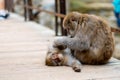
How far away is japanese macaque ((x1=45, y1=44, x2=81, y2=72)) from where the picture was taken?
4.25 meters

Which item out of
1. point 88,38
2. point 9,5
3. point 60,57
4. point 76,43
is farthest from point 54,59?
point 9,5

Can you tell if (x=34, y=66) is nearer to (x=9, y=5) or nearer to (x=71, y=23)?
(x=71, y=23)

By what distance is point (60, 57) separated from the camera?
14.0 feet

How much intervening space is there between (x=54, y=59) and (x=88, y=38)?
45 cm

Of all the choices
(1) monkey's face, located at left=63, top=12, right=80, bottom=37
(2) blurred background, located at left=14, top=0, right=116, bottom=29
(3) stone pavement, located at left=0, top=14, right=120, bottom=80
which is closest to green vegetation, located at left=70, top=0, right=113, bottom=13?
(2) blurred background, located at left=14, top=0, right=116, bottom=29

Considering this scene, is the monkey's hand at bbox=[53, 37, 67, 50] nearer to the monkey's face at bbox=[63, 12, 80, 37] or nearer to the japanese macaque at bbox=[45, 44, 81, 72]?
the japanese macaque at bbox=[45, 44, 81, 72]

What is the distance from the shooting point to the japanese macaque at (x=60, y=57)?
13.9ft

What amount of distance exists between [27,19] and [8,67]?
5.82m

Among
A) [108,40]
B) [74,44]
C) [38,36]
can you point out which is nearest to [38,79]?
[74,44]

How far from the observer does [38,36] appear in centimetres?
695

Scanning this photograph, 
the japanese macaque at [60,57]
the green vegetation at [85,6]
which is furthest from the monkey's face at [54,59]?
the green vegetation at [85,6]

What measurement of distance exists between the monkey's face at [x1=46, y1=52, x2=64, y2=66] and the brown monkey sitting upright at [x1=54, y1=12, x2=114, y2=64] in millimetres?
121

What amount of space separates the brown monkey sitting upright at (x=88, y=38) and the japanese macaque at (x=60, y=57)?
0.34 ft

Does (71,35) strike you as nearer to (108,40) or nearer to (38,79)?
(108,40)
